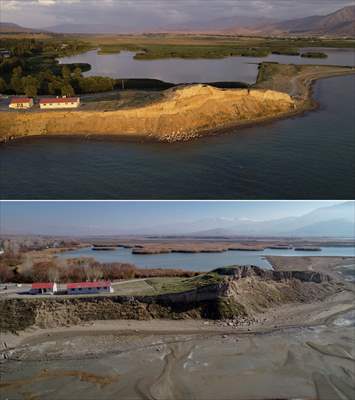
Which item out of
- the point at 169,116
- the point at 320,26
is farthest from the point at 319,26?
the point at 169,116

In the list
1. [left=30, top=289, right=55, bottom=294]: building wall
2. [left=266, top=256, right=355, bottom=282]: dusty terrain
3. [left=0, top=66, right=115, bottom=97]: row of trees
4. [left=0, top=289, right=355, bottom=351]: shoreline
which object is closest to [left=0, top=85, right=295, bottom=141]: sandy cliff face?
[left=0, top=66, right=115, bottom=97]: row of trees

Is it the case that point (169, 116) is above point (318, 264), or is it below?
above

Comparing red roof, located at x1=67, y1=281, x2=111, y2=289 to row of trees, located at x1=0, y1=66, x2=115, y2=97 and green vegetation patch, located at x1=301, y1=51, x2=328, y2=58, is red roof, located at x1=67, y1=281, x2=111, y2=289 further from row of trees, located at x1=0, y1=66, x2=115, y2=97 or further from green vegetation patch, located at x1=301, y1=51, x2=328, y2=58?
green vegetation patch, located at x1=301, y1=51, x2=328, y2=58

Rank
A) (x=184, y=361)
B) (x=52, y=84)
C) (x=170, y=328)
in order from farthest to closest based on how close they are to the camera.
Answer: (x=52, y=84) → (x=170, y=328) → (x=184, y=361)

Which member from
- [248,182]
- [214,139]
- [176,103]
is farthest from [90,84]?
[248,182]

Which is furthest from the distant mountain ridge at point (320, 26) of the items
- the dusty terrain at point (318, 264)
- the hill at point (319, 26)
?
the dusty terrain at point (318, 264)

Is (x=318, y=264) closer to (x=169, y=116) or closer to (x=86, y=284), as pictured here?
(x=86, y=284)

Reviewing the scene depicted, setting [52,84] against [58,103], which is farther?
[52,84]
